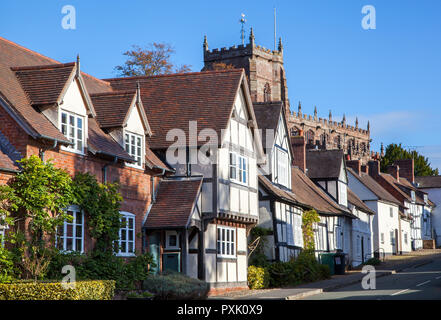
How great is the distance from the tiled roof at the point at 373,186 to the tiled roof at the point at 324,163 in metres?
13.1

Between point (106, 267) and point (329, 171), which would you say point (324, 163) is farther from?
point (106, 267)

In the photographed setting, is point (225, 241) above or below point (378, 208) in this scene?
below

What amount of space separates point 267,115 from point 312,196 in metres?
8.77

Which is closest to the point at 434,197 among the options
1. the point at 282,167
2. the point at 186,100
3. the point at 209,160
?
the point at 282,167

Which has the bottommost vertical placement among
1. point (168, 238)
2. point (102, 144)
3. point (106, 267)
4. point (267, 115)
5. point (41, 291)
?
point (41, 291)

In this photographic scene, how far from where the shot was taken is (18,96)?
71.4 feet

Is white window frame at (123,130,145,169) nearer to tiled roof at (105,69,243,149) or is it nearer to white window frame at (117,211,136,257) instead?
tiled roof at (105,69,243,149)

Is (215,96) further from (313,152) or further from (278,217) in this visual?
(313,152)

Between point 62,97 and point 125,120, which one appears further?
point 125,120

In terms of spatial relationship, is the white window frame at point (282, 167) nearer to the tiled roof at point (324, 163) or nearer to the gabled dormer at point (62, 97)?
the tiled roof at point (324, 163)
